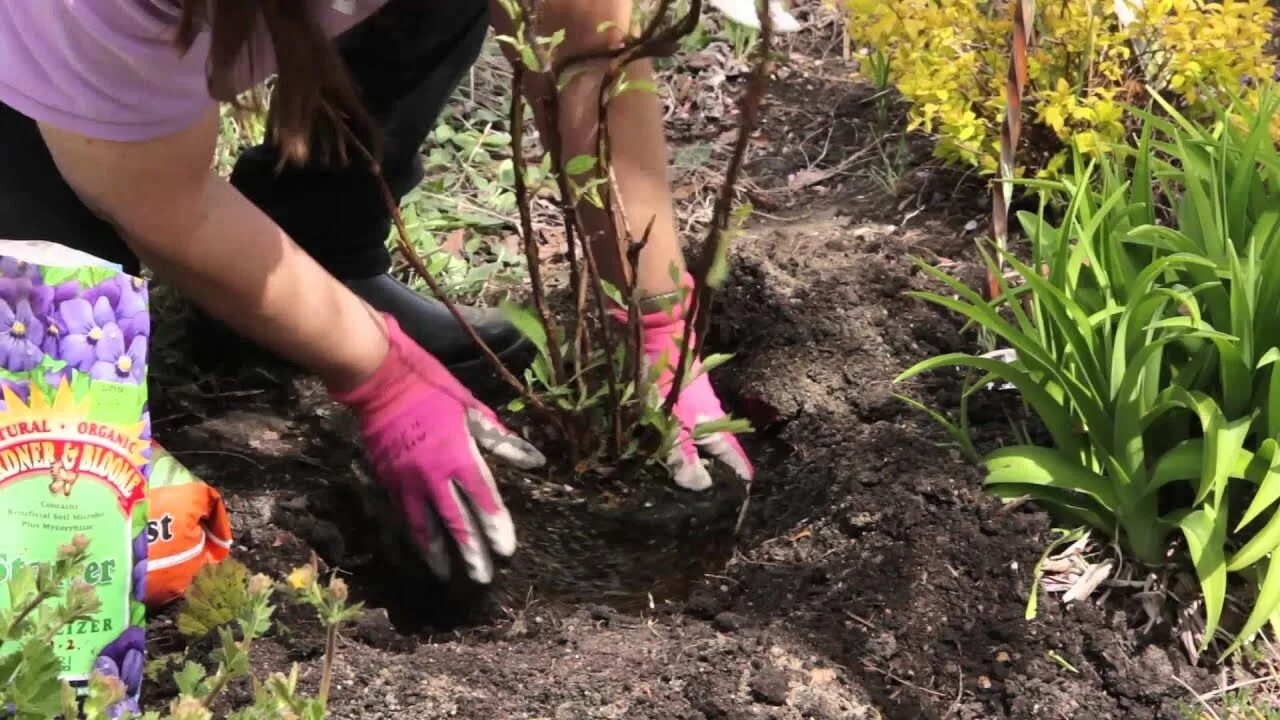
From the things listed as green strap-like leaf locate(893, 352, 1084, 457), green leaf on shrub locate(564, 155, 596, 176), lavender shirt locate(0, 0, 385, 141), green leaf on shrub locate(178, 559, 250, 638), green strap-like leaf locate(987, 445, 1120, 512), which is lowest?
→ green strap-like leaf locate(987, 445, 1120, 512)

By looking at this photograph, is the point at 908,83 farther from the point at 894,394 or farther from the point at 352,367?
the point at 352,367

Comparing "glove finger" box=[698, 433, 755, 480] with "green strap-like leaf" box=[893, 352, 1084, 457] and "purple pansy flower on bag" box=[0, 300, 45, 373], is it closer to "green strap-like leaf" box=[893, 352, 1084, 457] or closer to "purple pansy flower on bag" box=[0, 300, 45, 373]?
"green strap-like leaf" box=[893, 352, 1084, 457]

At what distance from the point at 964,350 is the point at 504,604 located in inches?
29.9

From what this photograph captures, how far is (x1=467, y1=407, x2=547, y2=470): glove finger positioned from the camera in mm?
1625

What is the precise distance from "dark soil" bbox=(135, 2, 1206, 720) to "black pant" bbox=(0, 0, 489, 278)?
0.24m

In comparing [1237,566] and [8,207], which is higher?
[8,207]

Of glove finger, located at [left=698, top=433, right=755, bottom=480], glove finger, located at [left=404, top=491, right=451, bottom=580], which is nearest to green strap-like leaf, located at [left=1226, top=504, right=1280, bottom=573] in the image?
glove finger, located at [left=698, top=433, right=755, bottom=480]

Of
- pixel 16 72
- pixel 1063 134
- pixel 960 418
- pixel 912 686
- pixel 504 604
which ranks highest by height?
pixel 16 72

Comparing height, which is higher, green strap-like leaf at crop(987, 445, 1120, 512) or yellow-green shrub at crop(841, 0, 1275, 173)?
yellow-green shrub at crop(841, 0, 1275, 173)

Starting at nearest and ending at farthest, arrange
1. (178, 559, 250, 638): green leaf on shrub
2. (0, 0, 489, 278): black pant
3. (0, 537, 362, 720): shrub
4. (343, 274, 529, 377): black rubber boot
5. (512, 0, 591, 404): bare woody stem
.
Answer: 1. (0, 537, 362, 720): shrub
2. (178, 559, 250, 638): green leaf on shrub
3. (512, 0, 591, 404): bare woody stem
4. (0, 0, 489, 278): black pant
5. (343, 274, 529, 377): black rubber boot

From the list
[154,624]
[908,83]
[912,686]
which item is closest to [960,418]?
[912,686]

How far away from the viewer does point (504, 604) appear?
1596 mm

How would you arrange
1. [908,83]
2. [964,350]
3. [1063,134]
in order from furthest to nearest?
1. [908,83]
2. [1063,134]
3. [964,350]

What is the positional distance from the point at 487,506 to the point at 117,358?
0.60 metres
